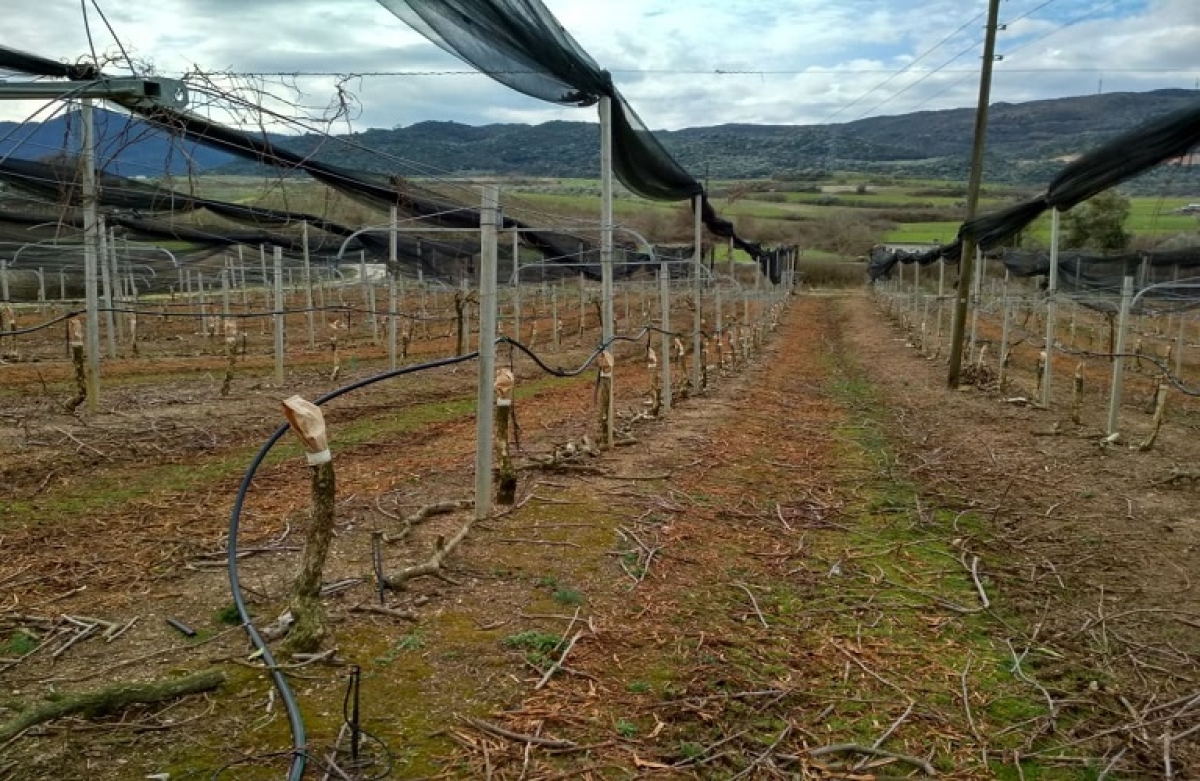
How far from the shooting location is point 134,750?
3.13 metres

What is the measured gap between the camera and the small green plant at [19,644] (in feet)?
12.8

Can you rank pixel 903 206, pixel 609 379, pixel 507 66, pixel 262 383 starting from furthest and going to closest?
pixel 903 206
pixel 262 383
pixel 609 379
pixel 507 66

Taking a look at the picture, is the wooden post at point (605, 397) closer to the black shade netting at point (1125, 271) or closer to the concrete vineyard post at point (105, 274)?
the concrete vineyard post at point (105, 274)

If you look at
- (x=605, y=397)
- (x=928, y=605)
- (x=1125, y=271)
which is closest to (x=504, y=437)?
(x=605, y=397)

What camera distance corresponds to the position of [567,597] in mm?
4758

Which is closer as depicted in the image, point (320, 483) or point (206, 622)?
point (320, 483)

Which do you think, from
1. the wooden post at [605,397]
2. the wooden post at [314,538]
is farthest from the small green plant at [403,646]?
the wooden post at [605,397]

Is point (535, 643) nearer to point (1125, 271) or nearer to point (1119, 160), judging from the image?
point (1119, 160)

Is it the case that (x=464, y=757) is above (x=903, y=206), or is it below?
below

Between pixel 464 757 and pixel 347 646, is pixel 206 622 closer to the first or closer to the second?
pixel 347 646

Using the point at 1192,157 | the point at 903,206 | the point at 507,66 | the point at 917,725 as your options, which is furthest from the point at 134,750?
the point at 903,206

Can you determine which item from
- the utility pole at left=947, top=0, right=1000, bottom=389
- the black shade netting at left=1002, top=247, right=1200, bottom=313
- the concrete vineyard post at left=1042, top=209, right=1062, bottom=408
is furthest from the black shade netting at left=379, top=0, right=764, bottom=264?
the black shade netting at left=1002, top=247, right=1200, bottom=313

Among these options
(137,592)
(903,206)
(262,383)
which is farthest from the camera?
(903,206)

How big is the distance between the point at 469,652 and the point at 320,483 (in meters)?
0.98
